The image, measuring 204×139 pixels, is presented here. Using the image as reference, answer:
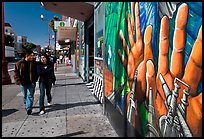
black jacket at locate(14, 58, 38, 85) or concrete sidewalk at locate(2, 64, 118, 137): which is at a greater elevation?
black jacket at locate(14, 58, 38, 85)

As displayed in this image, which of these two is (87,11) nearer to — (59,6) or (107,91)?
(59,6)

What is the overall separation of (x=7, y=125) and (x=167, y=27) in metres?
4.14

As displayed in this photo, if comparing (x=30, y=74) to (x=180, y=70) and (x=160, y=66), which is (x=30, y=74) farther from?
(x=180, y=70)

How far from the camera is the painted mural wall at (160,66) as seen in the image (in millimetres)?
1899

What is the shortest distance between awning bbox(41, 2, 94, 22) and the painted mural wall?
480 cm

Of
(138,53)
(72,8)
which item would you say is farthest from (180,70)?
(72,8)

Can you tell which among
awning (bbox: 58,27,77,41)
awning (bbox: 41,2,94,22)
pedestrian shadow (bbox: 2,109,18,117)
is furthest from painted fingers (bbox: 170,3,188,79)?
awning (bbox: 58,27,77,41)

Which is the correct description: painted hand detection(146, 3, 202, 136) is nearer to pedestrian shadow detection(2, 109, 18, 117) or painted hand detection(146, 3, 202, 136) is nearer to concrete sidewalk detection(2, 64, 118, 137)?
concrete sidewalk detection(2, 64, 118, 137)

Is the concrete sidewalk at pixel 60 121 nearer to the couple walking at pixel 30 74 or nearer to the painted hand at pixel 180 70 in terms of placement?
the couple walking at pixel 30 74

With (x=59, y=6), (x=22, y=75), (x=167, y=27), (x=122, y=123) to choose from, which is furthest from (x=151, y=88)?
(x=59, y=6)

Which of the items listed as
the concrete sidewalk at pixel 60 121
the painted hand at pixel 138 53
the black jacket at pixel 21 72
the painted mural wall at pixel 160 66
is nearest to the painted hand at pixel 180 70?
the painted mural wall at pixel 160 66

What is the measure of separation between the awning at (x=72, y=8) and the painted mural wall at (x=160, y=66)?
15.7 feet

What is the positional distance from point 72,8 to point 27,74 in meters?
4.59

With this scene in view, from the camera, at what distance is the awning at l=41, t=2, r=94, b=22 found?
8.74 m
